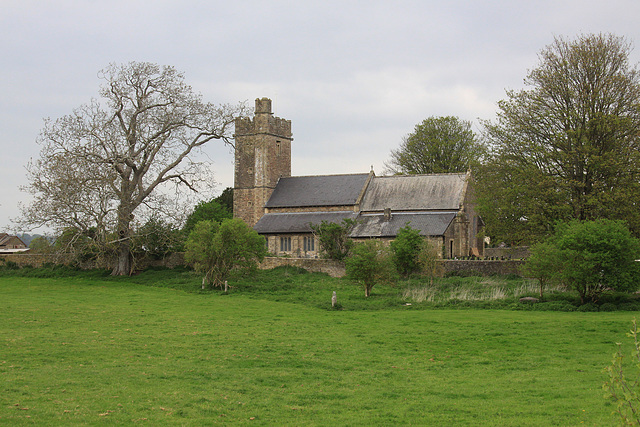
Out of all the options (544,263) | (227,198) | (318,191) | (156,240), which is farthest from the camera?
(227,198)

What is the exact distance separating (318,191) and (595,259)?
32280 millimetres

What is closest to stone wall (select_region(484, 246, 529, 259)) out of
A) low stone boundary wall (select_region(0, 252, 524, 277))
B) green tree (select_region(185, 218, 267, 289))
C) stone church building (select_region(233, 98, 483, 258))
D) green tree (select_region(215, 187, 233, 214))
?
stone church building (select_region(233, 98, 483, 258))

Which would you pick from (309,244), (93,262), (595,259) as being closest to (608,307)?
(595,259)

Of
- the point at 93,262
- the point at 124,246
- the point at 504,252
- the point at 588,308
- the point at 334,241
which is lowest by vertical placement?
the point at 588,308

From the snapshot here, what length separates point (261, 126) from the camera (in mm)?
59156

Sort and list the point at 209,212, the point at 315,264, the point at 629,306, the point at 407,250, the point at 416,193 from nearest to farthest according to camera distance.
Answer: the point at 629,306 < the point at 407,250 < the point at 315,264 < the point at 416,193 < the point at 209,212

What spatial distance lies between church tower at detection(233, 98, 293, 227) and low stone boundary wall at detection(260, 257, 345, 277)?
545 inches

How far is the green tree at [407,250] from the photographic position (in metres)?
37.3

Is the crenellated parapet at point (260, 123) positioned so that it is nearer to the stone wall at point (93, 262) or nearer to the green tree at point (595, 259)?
the stone wall at point (93, 262)

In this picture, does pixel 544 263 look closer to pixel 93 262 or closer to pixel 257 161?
pixel 93 262

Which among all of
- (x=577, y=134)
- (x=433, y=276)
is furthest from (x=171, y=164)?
(x=577, y=134)

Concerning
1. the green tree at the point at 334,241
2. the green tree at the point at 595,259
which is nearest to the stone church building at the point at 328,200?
the green tree at the point at 334,241

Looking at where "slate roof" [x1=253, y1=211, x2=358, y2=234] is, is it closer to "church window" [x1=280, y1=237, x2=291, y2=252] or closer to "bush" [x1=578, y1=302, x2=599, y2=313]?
"church window" [x1=280, y1=237, x2=291, y2=252]

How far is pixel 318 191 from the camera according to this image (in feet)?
182
